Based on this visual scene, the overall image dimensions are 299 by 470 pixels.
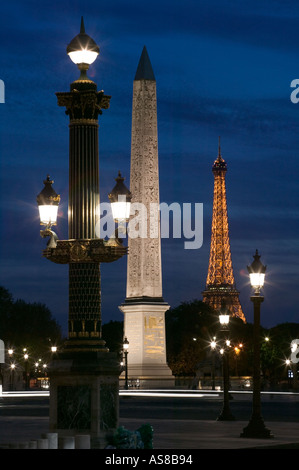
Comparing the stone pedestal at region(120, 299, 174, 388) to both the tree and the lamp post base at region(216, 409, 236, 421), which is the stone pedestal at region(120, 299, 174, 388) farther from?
the lamp post base at region(216, 409, 236, 421)

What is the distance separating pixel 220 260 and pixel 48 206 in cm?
14059

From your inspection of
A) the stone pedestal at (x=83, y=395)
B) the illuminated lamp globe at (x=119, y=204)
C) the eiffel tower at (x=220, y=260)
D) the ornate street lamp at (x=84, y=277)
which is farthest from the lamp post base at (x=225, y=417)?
the eiffel tower at (x=220, y=260)

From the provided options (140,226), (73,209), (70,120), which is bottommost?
(73,209)

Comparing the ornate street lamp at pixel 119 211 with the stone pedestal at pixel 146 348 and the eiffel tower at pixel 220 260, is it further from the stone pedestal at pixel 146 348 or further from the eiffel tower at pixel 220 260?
the eiffel tower at pixel 220 260

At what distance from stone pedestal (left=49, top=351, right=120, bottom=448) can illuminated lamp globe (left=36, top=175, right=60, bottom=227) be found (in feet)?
7.81

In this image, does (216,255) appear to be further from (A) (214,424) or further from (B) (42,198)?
(B) (42,198)

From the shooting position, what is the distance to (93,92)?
853 inches

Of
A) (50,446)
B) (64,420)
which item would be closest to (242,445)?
(64,420)

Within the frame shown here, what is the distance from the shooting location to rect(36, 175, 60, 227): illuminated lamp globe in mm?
21641

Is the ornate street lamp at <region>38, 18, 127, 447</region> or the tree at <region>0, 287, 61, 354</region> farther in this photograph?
the tree at <region>0, 287, 61, 354</region>

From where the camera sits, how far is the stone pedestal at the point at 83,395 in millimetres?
20625

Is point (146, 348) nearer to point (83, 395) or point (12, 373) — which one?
point (12, 373)

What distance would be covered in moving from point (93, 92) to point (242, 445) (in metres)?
7.66

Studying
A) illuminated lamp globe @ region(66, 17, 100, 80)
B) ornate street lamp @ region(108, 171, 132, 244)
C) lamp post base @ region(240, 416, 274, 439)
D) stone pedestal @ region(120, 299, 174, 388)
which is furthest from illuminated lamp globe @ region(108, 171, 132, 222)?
stone pedestal @ region(120, 299, 174, 388)
